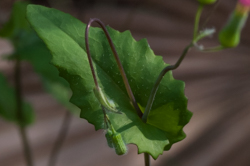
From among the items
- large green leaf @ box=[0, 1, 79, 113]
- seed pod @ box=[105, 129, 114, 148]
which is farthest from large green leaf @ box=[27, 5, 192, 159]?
large green leaf @ box=[0, 1, 79, 113]

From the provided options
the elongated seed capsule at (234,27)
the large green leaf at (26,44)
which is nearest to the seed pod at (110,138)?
the elongated seed capsule at (234,27)

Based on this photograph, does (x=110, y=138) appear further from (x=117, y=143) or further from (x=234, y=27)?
(x=234, y=27)

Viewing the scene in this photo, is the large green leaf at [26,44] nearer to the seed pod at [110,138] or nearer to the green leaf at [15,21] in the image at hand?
the green leaf at [15,21]

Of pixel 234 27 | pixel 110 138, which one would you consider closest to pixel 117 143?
pixel 110 138

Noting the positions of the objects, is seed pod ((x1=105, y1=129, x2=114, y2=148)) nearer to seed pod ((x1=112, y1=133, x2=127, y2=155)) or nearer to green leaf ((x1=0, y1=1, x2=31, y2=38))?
seed pod ((x1=112, y1=133, x2=127, y2=155))

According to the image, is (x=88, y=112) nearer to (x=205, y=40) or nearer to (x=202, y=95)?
(x=202, y=95)

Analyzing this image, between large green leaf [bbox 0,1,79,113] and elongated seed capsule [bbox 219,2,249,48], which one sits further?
large green leaf [bbox 0,1,79,113]

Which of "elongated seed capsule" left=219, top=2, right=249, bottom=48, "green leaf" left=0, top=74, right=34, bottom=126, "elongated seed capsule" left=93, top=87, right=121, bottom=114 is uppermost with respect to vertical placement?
"elongated seed capsule" left=219, top=2, right=249, bottom=48

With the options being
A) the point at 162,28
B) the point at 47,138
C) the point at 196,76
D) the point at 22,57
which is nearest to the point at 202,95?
the point at 196,76
